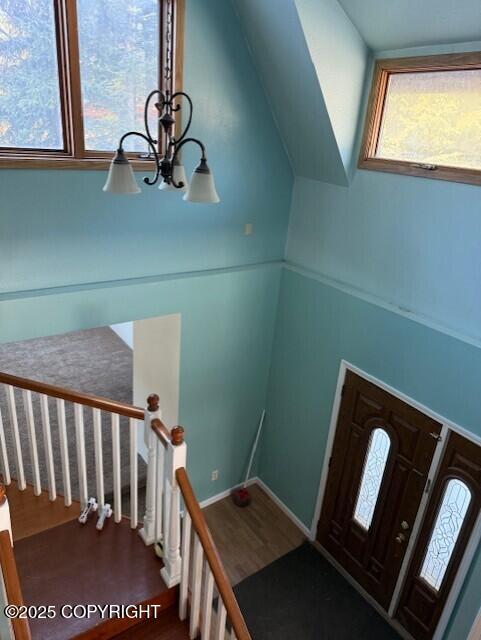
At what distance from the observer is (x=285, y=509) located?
5.37 metres

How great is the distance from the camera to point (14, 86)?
310 cm

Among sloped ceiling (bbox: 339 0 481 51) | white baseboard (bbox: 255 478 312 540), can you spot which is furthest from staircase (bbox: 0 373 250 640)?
sloped ceiling (bbox: 339 0 481 51)

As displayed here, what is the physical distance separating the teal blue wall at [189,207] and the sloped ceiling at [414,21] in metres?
1.04

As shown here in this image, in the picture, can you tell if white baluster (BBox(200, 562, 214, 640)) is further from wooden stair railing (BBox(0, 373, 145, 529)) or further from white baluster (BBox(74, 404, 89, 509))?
white baluster (BBox(74, 404, 89, 509))

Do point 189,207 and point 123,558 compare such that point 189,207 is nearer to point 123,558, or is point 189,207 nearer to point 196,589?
point 123,558

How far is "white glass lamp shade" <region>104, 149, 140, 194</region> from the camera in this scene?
2.45 m

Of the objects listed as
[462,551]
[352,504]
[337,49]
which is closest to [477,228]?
[337,49]

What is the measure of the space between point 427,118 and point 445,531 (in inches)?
126

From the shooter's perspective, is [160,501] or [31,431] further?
[31,431]

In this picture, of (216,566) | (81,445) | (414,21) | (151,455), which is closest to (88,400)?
(81,445)

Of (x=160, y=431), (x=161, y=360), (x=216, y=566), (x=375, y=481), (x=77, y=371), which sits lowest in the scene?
(x=77, y=371)

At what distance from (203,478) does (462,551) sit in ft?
8.89

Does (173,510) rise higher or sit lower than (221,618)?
higher

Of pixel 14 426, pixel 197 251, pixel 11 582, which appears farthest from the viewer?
pixel 197 251
